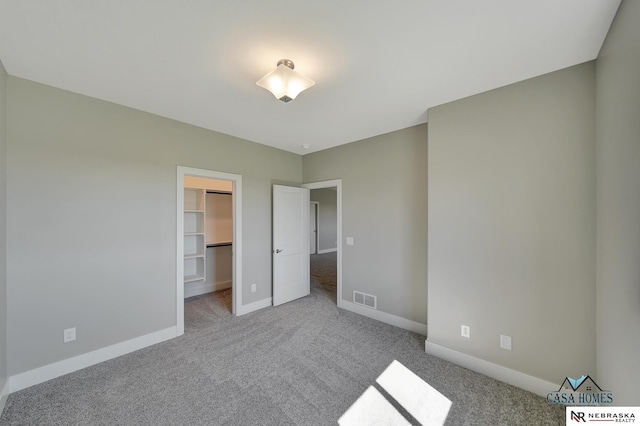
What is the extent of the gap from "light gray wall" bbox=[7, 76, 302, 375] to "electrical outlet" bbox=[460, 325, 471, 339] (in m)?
3.25

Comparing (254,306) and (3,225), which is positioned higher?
(3,225)

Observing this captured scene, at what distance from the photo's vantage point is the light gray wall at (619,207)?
1203 mm

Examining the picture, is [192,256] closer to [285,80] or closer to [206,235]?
[206,235]

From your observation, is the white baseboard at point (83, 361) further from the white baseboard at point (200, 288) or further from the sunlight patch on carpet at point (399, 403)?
the sunlight patch on carpet at point (399, 403)

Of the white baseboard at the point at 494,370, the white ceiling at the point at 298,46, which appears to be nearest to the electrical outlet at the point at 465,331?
the white baseboard at the point at 494,370

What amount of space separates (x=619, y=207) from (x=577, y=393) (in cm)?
153

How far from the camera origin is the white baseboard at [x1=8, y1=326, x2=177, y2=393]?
1.98 meters

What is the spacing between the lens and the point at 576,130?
1.81 m

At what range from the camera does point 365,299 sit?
11.6ft

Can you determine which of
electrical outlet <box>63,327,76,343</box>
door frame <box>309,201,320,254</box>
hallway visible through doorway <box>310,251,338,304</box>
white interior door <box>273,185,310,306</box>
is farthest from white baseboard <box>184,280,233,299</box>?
door frame <box>309,201,320,254</box>

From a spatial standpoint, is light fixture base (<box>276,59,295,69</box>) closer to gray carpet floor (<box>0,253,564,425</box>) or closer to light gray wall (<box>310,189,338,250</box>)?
gray carpet floor (<box>0,253,564,425</box>)

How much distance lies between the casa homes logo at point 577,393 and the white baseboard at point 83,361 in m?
3.80

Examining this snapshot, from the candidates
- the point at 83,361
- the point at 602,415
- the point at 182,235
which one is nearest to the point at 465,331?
the point at 602,415

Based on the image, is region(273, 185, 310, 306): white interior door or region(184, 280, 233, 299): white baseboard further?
region(184, 280, 233, 299): white baseboard
